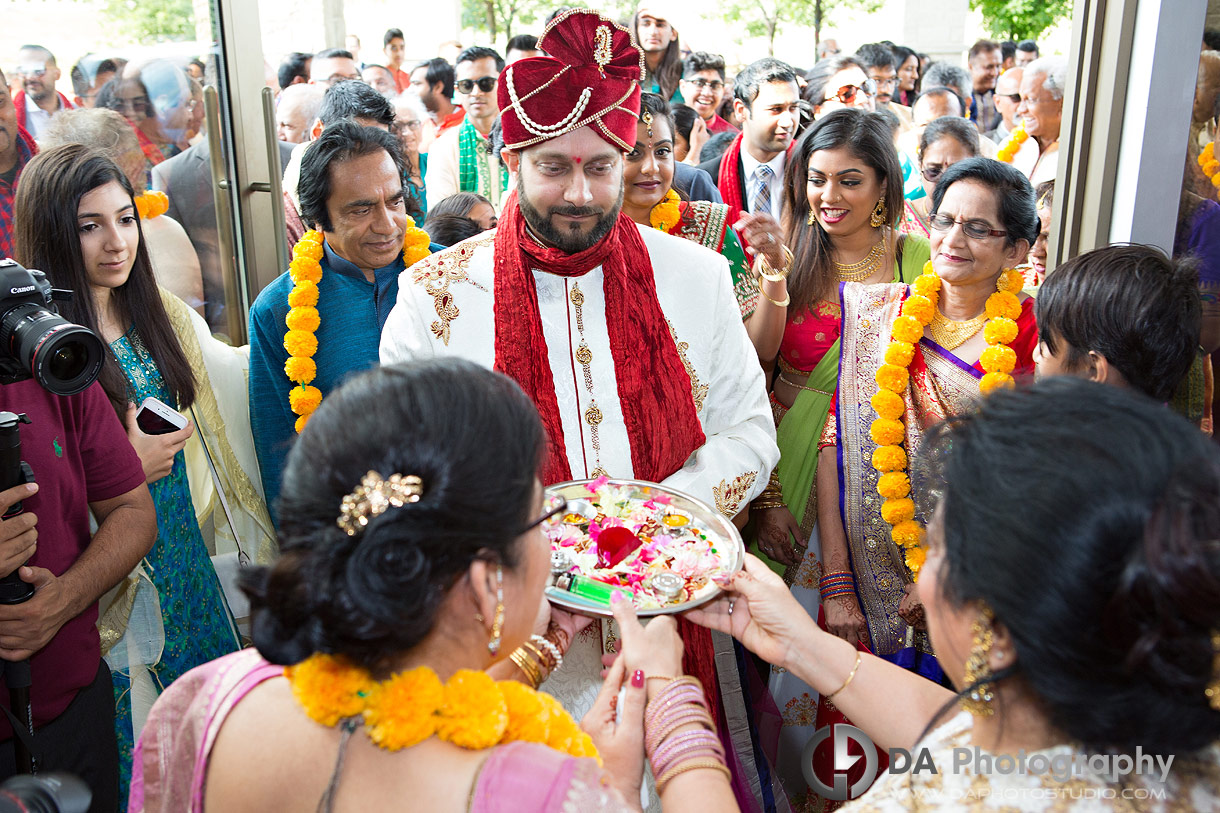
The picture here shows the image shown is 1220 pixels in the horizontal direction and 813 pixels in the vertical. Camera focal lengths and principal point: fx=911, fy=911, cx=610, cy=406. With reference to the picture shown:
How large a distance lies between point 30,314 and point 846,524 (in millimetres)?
2172

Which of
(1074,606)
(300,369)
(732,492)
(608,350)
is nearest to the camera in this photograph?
(1074,606)

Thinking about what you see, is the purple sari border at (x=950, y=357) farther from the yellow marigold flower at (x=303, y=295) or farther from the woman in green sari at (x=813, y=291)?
the yellow marigold flower at (x=303, y=295)

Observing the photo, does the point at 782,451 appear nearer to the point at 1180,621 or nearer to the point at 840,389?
the point at 840,389

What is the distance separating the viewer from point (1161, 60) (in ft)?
8.55

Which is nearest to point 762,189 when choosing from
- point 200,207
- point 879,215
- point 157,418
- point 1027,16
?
point 879,215

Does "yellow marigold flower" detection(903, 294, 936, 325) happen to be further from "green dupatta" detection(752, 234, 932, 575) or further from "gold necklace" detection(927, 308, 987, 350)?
"green dupatta" detection(752, 234, 932, 575)

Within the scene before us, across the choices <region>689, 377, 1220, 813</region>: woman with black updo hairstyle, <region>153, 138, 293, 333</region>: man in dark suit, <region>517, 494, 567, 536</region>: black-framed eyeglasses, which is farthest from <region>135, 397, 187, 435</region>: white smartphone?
<region>689, 377, 1220, 813</region>: woman with black updo hairstyle

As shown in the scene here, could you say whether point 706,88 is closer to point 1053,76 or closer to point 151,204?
point 1053,76

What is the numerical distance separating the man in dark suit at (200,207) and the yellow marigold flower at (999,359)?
2.82m

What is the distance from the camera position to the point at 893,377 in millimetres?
2674

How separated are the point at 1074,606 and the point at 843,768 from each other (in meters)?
1.94

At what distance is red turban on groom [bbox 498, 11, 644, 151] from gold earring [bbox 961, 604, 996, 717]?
5.14 feet

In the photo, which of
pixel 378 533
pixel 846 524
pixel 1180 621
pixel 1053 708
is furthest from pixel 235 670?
pixel 846 524

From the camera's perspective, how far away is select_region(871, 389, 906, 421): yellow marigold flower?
2.67 meters
